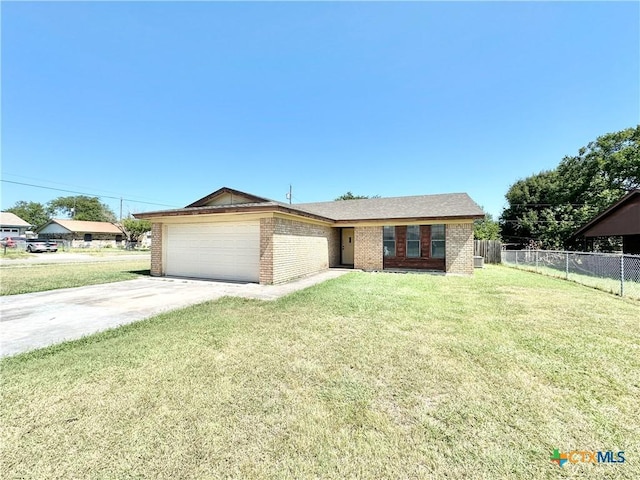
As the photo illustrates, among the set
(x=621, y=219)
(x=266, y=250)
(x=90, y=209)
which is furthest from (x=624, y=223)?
(x=90, y=209)

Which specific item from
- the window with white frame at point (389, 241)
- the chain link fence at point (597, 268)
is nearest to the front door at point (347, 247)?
the window with white frame at point (389, 241)

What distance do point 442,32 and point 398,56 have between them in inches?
80.6

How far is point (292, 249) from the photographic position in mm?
10570

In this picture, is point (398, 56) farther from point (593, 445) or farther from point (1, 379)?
point (1, 379)

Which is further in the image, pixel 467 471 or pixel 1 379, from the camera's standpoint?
pixel 1 379

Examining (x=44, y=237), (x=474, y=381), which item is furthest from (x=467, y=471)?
(x=44, y=237)

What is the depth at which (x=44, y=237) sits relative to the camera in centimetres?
4691

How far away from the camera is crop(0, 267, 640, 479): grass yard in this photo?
1908 mm

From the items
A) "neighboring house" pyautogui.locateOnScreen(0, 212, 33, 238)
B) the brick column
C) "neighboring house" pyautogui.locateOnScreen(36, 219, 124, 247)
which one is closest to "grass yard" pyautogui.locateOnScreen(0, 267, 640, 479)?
the brick column

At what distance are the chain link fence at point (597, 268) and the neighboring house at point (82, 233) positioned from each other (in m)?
60.2

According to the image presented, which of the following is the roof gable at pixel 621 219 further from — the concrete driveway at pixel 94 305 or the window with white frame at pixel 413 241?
the concrete driveway at pixel 94 305

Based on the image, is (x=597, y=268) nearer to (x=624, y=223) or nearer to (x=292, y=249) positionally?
A: (x=624, y=223)

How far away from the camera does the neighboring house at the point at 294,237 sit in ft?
32.0

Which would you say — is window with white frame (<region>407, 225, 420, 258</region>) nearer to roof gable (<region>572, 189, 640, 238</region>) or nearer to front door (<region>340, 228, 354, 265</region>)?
front door (<region>340, 228, 354, 265</region>)
